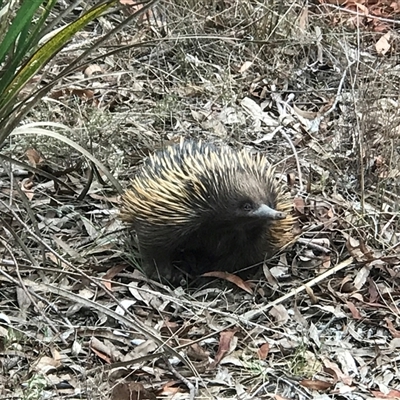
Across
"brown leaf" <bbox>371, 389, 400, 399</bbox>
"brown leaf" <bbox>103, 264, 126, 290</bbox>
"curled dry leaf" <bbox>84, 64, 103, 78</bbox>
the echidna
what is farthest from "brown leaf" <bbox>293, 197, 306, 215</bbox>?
"curled dry leaf" <bbox>84, 64, 103, 78</bbox>

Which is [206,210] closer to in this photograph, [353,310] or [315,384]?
[353,310]

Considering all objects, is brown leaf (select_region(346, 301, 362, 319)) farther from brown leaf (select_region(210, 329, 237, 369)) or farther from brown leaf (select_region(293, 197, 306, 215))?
brown leaf (select_region(293, 197, 306, 215))

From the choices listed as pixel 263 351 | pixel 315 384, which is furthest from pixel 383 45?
pixel 315 384

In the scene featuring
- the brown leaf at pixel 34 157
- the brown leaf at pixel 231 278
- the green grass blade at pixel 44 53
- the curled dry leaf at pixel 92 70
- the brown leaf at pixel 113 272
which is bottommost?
the brown leaf at pixel 231 278

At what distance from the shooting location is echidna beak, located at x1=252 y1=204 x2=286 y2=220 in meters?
2.74

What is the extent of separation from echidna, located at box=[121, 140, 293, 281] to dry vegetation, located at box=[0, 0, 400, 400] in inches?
4.2

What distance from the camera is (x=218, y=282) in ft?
10.0

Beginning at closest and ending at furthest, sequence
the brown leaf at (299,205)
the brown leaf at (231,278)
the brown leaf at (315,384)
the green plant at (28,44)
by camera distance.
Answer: the green plant at (28,44), the brown leaf at (315,384), the brown leaf at (231,278), the brown leaf at (299,205)

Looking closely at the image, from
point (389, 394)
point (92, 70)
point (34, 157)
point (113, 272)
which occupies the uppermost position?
point (92, 70)

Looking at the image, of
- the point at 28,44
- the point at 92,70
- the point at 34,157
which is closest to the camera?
the point at 28,44

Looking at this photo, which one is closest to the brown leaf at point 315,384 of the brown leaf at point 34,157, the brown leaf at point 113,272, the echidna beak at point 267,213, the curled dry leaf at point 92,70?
the echidna beak at point 267,213

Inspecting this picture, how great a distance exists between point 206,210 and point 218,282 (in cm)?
31

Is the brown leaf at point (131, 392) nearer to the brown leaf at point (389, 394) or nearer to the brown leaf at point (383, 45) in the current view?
the brown leaf at point (389, 394)

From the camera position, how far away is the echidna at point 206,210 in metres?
2.83
